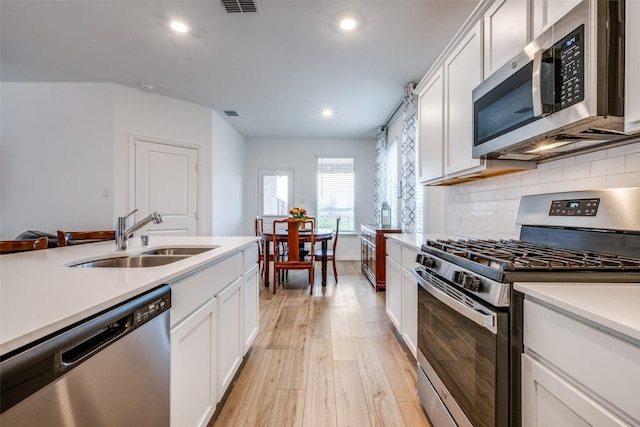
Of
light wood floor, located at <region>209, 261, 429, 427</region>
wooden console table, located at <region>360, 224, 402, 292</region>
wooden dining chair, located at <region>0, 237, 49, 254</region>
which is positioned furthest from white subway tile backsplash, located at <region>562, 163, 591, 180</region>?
wooden dining chair, located at <region>0, 237, 49, 254</region>

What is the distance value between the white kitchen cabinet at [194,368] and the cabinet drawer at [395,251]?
141 cm

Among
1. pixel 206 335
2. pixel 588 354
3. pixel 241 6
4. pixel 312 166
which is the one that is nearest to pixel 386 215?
pixel 312 166

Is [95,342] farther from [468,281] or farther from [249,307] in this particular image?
[249,307]

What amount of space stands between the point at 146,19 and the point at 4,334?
2840 mm

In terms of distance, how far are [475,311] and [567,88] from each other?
2.88 ft

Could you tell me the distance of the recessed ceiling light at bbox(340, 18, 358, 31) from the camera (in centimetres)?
240

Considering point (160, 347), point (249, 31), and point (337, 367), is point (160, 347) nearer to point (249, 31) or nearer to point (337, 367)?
point (337, 367)

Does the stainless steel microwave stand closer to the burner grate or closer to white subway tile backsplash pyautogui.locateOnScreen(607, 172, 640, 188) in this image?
white subway tile backsplash pyautogui.locateOnScreen(607, 172, 640, 188)

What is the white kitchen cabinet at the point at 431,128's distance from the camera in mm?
2199

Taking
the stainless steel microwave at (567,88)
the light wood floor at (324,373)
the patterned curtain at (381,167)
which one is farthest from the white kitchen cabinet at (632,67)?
the patterned curtain at (381,167)

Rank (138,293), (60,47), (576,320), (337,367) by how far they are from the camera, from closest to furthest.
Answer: (576,320) → (138,293) → (337,367) → (60,47)

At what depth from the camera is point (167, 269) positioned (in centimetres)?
108

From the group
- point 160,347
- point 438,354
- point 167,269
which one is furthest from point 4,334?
point 438,354

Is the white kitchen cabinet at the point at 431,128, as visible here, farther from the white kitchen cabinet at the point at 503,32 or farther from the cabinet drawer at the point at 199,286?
the cabinet drawer at the point at 199,286
